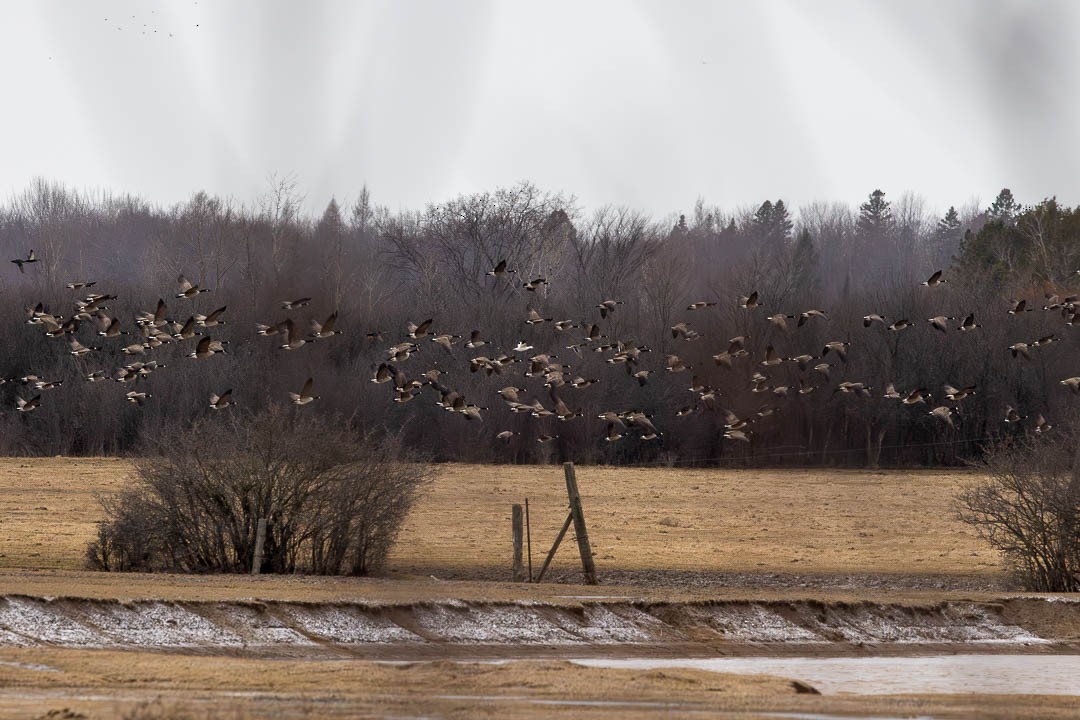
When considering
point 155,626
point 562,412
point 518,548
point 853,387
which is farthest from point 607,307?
point 155,626

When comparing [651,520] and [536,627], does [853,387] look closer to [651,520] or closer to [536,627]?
[651,520]

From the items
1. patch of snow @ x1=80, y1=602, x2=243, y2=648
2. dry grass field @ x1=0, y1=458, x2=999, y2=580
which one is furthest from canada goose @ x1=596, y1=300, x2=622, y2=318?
patch of snow @ x1=80, y1=602, x2=243, y2=648

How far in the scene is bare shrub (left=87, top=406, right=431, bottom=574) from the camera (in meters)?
35.7

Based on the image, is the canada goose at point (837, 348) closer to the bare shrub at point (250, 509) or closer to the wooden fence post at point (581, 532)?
the wooden fence post at point (581, 532)

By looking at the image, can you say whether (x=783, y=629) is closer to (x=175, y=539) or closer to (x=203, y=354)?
(x=175, y=539)

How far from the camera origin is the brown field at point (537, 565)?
16750 millimetres

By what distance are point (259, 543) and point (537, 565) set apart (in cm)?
889

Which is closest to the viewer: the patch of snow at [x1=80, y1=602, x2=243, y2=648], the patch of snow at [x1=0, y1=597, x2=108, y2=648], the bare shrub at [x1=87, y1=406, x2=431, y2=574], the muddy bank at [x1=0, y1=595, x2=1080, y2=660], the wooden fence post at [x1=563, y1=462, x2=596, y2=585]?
the patch of snow at [x1=0, y1=597, x2=108, y2=648]

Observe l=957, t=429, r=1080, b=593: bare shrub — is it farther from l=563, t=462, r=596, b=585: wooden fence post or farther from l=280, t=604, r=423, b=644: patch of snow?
l=280, t=604, r=423, b=644: patch of snow

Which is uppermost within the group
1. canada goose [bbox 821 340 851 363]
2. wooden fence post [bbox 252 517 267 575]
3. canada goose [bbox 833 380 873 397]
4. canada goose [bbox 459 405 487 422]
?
canada goose [bbox 821 340 851 363]

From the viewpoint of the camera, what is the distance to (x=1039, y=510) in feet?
117

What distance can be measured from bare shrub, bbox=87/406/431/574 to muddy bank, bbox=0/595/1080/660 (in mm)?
9903

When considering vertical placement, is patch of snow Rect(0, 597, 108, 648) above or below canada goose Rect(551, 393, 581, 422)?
below

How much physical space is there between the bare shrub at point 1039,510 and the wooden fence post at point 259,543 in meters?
16.8
